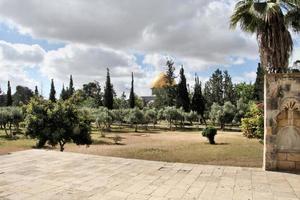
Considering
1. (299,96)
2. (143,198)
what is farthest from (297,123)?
(143,198)

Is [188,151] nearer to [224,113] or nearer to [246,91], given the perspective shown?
A: [224,113]

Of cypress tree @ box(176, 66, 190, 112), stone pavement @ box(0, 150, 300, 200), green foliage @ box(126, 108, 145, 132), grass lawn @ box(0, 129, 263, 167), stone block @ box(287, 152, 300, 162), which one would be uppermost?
cypress tree @ box(176, 66, 190, 112)

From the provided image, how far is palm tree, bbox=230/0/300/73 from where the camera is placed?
13109mm

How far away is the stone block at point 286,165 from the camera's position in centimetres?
754

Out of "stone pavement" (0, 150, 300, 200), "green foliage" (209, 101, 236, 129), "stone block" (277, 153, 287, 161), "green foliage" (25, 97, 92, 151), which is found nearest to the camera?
"stone pavement" (0, 150, 300, 200)

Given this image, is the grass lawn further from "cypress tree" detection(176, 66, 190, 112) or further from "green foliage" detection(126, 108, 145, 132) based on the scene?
"cypress tree" detection(176, 66, 190, 112)

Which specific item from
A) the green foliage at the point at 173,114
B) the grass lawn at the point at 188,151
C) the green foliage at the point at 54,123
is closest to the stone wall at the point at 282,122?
the grass lawn at the point at 188,151

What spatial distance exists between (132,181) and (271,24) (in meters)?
9.79

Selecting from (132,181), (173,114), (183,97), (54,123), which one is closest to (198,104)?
(183,97)

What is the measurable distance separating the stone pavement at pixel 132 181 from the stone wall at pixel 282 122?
1.52 ft

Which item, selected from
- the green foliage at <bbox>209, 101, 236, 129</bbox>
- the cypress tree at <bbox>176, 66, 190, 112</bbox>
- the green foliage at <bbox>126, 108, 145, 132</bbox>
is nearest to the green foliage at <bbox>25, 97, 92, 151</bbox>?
the green foliage at <bbox>209, 101, 236, 129</bbox>

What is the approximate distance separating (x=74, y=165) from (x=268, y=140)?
454cm

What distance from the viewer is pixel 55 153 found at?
9633 mm

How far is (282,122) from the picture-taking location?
7.58 m
